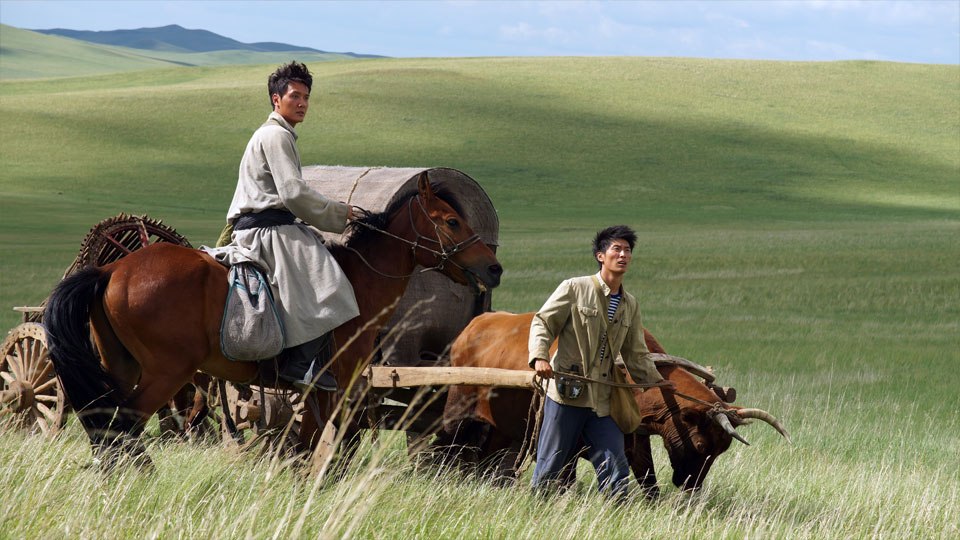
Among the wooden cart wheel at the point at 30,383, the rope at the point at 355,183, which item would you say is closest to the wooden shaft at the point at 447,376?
the rope at the point at 355,183

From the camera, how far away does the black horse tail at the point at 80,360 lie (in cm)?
688

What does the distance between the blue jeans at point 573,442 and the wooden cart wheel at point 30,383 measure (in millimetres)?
3713

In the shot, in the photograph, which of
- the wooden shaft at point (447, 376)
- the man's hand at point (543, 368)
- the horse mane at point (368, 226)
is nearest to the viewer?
the man's hand at point (543, 368)

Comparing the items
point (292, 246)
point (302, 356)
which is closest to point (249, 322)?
point (302, 356)

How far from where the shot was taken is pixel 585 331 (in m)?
6.81

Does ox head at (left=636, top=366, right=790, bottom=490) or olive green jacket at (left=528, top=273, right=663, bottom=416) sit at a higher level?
olive green jacket at (left=528, top=273, right=663, bottom=416)

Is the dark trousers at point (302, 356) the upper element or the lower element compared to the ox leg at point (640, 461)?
upper

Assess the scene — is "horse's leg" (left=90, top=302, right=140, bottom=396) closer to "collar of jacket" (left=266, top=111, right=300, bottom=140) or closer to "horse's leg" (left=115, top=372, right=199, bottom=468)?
"horse's leg" (left=115, top=372, right=199, bottom=468)

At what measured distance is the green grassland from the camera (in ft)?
20.3

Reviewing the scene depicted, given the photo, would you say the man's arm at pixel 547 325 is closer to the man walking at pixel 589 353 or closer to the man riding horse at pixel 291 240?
the man walking at pixel 589 353

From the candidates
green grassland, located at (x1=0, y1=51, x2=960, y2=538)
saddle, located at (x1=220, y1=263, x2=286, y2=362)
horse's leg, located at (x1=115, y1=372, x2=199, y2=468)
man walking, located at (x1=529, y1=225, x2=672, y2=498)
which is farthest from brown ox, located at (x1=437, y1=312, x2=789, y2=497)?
horse's leg, located at (x1=115, y1=372, x2=199, y2=468)

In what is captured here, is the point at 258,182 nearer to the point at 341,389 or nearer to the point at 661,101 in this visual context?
the point at 341,389

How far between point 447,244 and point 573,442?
5.26ft

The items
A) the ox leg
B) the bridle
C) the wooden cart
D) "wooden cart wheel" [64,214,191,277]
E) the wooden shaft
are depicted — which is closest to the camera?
the wooden shaft
